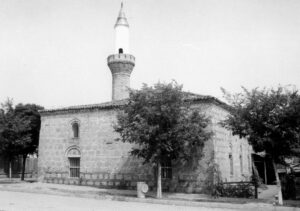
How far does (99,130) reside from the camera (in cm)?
2155

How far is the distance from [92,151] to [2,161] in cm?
1475

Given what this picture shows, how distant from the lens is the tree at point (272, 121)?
1282 centimetres

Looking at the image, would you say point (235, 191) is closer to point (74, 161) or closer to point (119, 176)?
point (119, 176)

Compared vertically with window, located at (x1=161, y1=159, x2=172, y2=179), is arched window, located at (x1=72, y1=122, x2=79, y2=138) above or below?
above

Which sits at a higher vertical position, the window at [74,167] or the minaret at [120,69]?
the minaret at [120,69]

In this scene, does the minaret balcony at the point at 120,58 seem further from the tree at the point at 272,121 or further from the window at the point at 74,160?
the tree at the point at 272,121

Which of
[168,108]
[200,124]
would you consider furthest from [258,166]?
[168,108]

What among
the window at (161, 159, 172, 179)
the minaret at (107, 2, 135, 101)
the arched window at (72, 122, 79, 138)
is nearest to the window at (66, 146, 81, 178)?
the arched window at (72, 122, 79, 138)

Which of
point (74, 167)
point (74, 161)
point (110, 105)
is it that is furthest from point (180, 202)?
point (74, 161)

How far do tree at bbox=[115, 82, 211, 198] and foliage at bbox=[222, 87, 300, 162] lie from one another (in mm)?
2483

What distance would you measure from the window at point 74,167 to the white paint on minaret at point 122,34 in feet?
40.0

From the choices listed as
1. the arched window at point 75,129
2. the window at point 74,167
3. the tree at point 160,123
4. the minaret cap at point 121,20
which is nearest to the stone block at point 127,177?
the window at point 74,167

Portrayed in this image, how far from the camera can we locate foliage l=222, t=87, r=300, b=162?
12820 mm

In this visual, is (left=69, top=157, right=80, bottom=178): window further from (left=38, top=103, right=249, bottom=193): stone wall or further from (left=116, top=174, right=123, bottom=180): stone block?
(left=116, top=174, right=123, bottom=180): stone block
